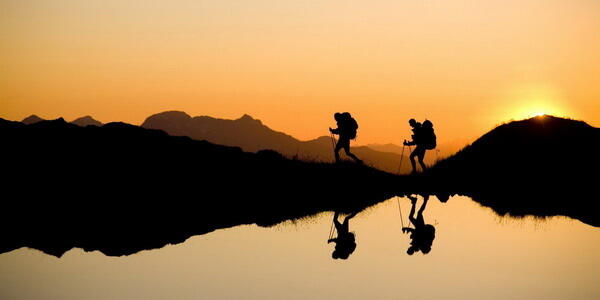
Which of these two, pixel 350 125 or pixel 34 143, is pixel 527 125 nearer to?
pixel 350 125

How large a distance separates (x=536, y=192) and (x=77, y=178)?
2286 centimetres

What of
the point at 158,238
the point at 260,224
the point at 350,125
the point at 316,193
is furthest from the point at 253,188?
the point at 158,238

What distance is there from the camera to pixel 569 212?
2261 cm

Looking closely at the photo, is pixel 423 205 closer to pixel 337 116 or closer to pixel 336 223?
pixel 336 223

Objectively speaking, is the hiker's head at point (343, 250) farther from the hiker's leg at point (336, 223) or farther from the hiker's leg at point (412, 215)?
the hiker's leg at point (412, 215)

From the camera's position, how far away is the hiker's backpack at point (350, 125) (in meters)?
31.0

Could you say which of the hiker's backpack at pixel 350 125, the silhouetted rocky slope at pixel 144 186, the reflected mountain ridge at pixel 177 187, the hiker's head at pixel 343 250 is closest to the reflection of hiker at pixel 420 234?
the hiker's head at pixel 343 250

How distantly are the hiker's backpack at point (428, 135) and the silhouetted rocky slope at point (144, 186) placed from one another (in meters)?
2.80

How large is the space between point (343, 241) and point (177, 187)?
47.2 ft

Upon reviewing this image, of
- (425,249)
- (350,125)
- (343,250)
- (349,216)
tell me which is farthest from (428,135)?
(343,250)

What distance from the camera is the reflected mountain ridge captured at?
1941cm

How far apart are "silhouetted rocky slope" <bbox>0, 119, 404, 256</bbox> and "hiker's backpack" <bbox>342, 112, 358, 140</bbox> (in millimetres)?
2468

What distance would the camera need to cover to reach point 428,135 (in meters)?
33.4

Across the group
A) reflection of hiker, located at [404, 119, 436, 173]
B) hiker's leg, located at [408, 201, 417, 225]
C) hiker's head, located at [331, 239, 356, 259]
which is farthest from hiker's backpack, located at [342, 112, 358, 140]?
hiker's head, located at [331, 239, 356, 259]
